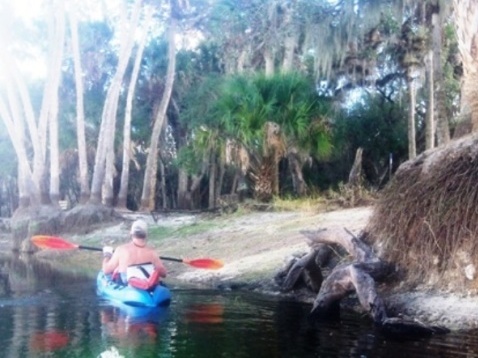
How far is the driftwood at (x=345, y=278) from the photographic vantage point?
1006 centimetres

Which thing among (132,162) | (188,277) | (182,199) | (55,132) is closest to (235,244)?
(188,277)

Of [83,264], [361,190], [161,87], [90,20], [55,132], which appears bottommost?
[83,264]

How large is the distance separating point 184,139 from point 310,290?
24.3 metres

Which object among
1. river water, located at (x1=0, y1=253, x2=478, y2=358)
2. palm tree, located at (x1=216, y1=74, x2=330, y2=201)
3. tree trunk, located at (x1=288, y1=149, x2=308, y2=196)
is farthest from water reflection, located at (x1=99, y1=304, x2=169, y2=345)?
tree trunk, located at (x1=288, y1=149, x2=308, y2=196)

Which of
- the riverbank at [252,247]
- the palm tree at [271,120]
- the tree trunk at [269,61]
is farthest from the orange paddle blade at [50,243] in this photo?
the tree trunk at [269,61]

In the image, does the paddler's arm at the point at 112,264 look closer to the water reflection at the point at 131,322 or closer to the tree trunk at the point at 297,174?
the water reflection at the point at 131,322

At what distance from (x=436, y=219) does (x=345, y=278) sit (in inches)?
68.7

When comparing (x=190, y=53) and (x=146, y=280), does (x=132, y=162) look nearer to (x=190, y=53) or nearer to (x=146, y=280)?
(x=190, y=53)

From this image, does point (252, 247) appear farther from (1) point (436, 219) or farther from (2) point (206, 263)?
(1) point (436, 219)

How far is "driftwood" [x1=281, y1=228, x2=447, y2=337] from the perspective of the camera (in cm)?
1006

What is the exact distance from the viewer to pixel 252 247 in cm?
1852

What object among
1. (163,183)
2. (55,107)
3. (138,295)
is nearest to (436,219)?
(138,295)

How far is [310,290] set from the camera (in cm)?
1367

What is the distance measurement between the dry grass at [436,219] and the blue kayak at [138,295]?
373 centimetres
